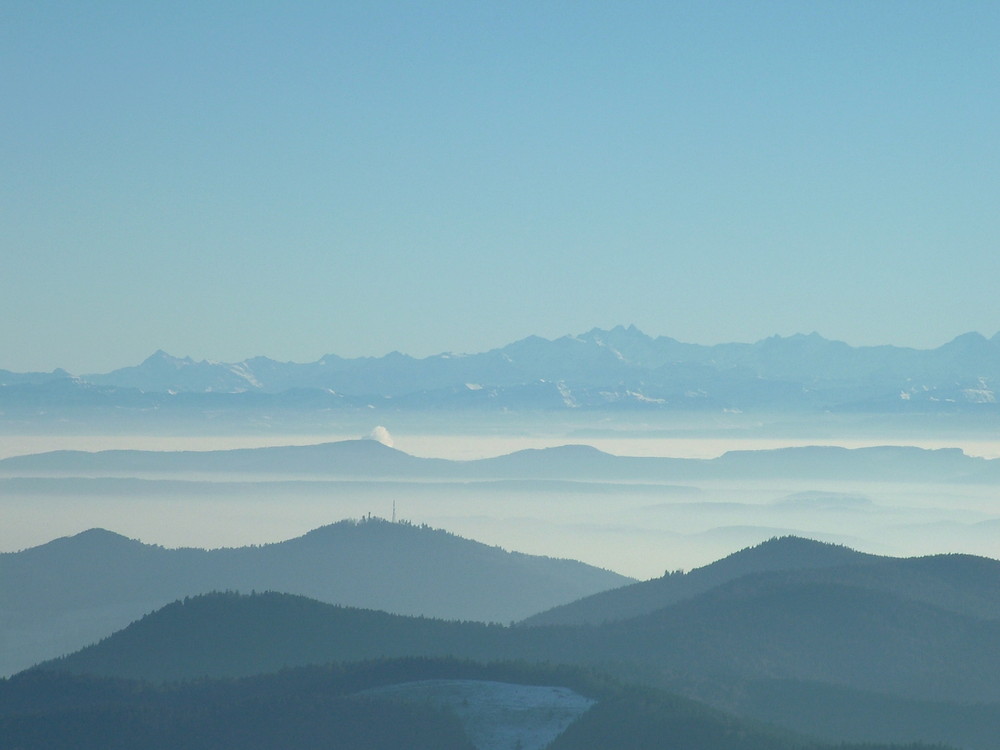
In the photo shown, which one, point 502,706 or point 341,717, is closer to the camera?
point 502,706

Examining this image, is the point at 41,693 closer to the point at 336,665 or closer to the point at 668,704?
the point at 336,665

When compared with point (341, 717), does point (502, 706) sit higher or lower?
higher

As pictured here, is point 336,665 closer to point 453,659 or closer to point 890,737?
point 453,659

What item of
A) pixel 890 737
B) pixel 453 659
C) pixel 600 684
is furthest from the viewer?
pixel 890 737

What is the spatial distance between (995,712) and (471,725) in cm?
8466

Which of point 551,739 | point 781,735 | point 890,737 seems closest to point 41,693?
point 551,739

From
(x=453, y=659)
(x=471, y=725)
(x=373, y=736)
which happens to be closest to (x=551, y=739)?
(x=471, y=725)

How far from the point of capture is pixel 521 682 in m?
157

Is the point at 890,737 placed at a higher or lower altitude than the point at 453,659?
lower

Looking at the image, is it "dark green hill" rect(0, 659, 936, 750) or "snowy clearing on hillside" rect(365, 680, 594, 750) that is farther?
"dark green hill" rect(0, 659, 936, 750)

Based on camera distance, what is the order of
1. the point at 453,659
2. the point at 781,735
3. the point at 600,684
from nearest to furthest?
the point at 781,735
the point at 600,684
the point at 453,659

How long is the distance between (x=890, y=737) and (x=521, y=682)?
53.7 m

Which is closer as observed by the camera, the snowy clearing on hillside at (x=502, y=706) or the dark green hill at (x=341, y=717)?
the snowy clearing on hillside at (x=502, y=706)

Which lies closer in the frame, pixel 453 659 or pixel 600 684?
pixel 600 684
